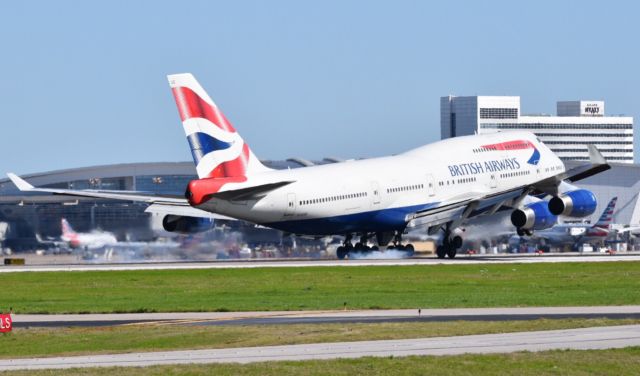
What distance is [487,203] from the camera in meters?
72.4

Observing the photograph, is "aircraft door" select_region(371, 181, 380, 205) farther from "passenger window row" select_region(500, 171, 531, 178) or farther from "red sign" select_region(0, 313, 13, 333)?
"red sign" select_region(0, 313, 13, 333)

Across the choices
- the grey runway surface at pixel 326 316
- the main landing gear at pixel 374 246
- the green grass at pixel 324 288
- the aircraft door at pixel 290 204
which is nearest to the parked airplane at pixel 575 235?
the main landing gear at pixel 374 246

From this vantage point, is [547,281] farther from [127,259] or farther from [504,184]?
[127,259]

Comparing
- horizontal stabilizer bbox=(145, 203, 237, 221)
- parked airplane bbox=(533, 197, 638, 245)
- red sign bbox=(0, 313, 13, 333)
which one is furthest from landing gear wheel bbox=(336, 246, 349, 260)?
red sign bbox=(0, 313, 13, 333)

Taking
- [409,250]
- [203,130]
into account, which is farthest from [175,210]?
[409,250]

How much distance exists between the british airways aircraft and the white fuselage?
0.06m

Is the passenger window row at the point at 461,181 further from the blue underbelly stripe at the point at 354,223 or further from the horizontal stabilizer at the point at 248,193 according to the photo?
the horizontal stabilizer at the point at 248,193

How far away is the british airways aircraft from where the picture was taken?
63500 millimetres

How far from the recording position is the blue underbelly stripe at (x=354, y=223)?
69.0 m

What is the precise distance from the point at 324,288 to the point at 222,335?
18368mm

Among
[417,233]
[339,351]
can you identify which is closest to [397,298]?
[339,351]

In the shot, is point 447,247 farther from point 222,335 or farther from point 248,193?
point 222,335

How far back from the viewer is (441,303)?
42.1 meters

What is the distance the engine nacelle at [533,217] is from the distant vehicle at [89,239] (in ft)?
83.0
